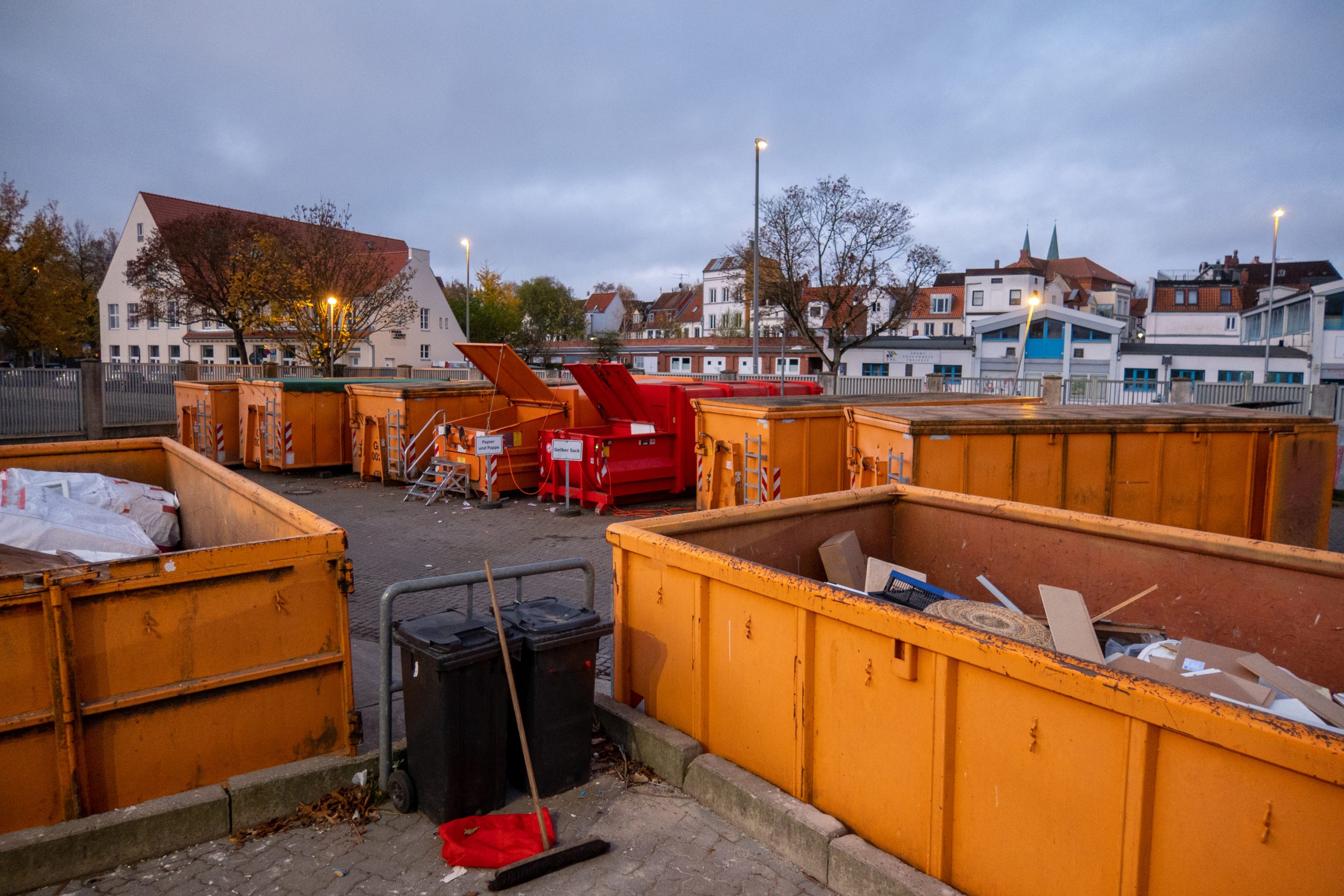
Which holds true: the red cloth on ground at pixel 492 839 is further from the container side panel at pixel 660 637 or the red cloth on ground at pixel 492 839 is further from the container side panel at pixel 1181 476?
the container side panel at pixel 1181 476

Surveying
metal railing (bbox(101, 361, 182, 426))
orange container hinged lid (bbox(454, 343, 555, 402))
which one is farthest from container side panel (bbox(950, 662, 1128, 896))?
metal railing (bbox(101, 361, 182, 426))

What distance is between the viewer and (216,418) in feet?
59.2

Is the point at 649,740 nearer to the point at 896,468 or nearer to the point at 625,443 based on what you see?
the point at 896,468

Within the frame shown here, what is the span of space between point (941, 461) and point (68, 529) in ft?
24.8

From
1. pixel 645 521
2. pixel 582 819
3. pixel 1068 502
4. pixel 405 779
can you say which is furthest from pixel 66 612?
pixel 1068 502

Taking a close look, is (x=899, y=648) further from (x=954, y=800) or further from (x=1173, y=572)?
(x=1173, y=572)

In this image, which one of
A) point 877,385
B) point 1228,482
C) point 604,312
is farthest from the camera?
point 604,312

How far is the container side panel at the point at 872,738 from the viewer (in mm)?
3193

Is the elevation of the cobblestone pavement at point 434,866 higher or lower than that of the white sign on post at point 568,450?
lower

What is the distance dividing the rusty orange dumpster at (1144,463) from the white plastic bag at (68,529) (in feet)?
22.8

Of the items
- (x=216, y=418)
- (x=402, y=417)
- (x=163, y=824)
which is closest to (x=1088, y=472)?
(x=163, y=824)

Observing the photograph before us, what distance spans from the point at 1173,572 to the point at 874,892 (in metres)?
2.52

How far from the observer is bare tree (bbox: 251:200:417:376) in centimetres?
2944

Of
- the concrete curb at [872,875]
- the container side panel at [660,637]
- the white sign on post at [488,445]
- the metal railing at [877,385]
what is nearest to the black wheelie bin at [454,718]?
the container side panel at [660,637]
